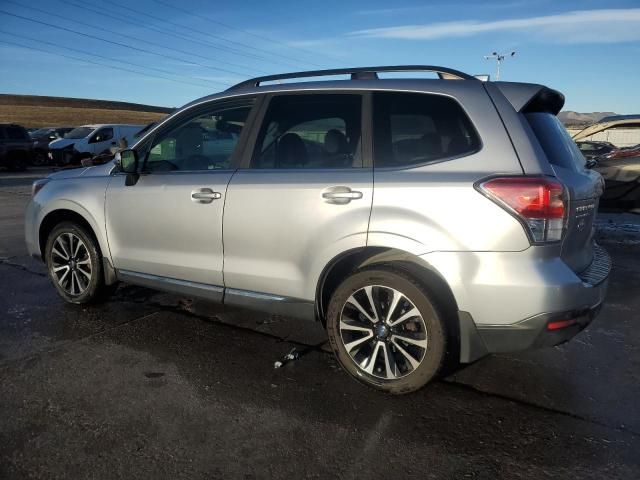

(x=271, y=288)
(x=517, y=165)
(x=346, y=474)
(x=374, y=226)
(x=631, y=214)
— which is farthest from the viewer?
(x=631, y=214)

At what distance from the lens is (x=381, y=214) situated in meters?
2.93

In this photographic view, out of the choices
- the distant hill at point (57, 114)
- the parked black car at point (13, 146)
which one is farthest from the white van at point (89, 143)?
the distant hill at point (57, 114)

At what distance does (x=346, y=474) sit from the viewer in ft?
7.68

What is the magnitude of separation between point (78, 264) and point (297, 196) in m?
2.37

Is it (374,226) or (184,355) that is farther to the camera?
(184,355)

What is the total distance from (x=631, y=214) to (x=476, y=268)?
8523 mm

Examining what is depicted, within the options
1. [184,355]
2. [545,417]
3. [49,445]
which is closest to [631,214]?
[545,417]

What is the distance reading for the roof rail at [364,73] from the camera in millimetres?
3182

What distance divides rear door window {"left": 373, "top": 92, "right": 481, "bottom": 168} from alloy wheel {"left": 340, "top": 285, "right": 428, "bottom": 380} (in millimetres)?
797

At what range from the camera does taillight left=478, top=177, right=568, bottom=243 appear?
2.61 metres

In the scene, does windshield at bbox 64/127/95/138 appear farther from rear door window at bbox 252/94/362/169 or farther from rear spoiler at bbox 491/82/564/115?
rear spoiler at bbox 491/82/564/115

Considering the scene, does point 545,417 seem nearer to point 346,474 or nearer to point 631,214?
point 346,474

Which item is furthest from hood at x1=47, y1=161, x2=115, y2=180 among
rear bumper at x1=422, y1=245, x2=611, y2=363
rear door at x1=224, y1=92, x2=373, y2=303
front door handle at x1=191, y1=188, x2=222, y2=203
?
rear bumper at x1=422, y1=245, x2=611, y2=363

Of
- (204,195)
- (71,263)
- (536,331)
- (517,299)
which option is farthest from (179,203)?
(536,331)
